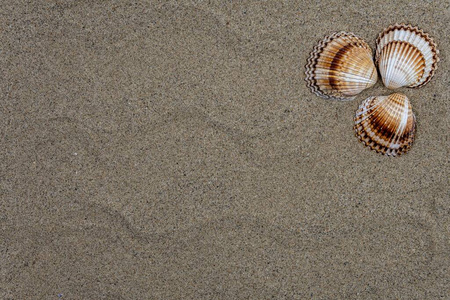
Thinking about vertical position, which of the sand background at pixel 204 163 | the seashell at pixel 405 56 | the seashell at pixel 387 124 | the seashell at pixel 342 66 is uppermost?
the seashell at pixel 405 56

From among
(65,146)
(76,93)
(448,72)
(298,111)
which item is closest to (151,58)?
(76,93)

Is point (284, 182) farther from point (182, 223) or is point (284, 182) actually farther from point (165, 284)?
point (165, 284)

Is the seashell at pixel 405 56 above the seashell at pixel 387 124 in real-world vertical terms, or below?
above

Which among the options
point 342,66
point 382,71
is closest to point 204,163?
point 342,66

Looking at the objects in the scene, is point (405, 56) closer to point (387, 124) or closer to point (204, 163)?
point (387, 124)

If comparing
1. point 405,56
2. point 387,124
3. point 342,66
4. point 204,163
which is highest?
point 405,56
